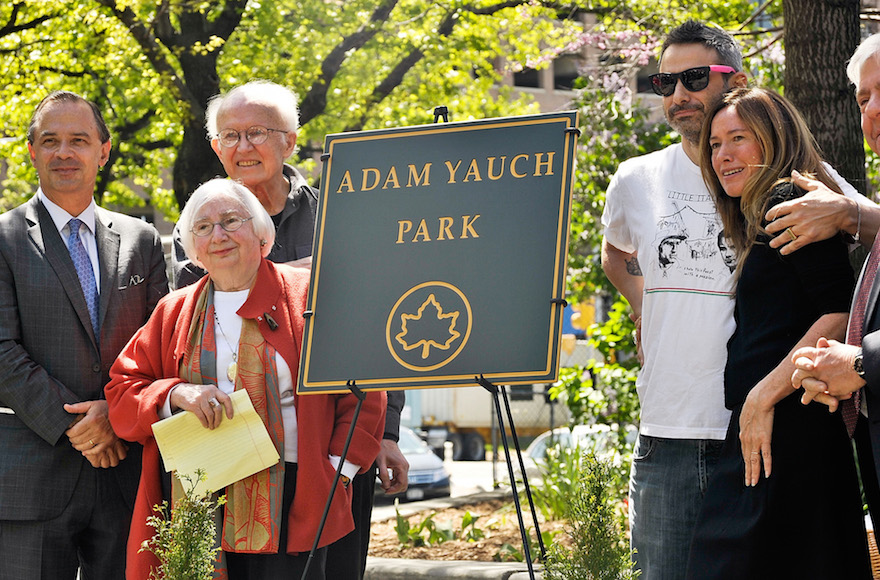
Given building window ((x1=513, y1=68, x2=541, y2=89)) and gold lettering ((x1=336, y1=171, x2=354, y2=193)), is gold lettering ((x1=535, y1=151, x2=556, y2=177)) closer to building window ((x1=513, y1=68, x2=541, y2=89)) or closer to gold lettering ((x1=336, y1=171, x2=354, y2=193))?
gold lettering ((x1=336, y1=171, x2=354, y2=193))

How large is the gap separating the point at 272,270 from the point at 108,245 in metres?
0.86

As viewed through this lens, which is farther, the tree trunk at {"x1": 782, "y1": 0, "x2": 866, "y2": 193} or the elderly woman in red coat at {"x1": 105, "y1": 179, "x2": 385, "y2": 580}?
the tree trunk at {"x1": 782, "y1": 0, "x2": 866, "y2": 193}

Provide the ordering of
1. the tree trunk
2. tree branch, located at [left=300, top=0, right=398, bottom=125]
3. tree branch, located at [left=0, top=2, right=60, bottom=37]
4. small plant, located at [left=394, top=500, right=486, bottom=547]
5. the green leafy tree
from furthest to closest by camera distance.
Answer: tree branch, located at [left=300, top=0, right=398, bottom=125] → tree branch, located at [left=0, top=2, right=60, bottom=37] → the green leafy tree → small plant, located at [left=394, top=500, right=486, bottom=547] → the tree trunk

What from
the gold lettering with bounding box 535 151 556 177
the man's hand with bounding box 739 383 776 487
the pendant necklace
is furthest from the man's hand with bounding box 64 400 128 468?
the man's hand with bounding box 739 383 776 487

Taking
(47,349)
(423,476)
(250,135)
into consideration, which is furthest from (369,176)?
(423,476)

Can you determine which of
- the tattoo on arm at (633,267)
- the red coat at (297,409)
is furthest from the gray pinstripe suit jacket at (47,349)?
the tattoo on arm at (633,267)

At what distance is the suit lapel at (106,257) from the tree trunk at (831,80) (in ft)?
11.1

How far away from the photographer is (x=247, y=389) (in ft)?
11.3

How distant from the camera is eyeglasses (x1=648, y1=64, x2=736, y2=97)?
359 cm

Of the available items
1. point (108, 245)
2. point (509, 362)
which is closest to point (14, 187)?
point (108, 245)

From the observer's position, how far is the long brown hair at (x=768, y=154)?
3.11 meters

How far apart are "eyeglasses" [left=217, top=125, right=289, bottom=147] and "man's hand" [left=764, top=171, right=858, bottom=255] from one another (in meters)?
2.01

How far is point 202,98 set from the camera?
35.5 ft

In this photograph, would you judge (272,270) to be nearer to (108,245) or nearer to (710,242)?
(108,245)
